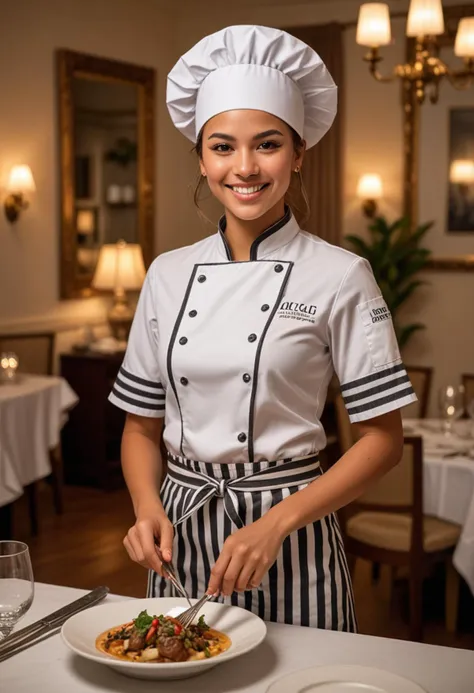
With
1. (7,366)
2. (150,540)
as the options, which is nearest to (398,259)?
(7,366)

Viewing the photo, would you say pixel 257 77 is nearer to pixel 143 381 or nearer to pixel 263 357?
pixel 263 357

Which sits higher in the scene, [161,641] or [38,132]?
[38,132]

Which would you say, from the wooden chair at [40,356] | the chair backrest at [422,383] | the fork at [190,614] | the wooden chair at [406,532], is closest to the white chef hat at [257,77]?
the fork at [190,614]

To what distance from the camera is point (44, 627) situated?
54.6 inches

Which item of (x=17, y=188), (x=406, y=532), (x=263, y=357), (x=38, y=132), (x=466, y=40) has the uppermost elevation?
(x=466, y=40)

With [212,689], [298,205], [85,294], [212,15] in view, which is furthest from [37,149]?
[212,689]

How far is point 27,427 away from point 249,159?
11.5 ft

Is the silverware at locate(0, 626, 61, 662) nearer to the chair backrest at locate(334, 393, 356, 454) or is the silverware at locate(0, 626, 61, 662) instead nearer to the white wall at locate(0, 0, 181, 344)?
the chair backrest at locate(334, 393, 356, 454)

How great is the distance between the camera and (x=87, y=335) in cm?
626

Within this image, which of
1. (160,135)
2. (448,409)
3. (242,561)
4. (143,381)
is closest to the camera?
(242,561)

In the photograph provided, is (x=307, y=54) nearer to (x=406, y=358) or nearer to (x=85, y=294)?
(x=85, y=294)

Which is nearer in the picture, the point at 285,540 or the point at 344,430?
the point at 285,540

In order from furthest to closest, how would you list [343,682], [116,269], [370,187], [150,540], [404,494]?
[370,187], [116,269], [404,494], [150,540], [343,682]

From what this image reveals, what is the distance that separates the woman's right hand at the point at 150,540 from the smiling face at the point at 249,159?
19.9 inches
